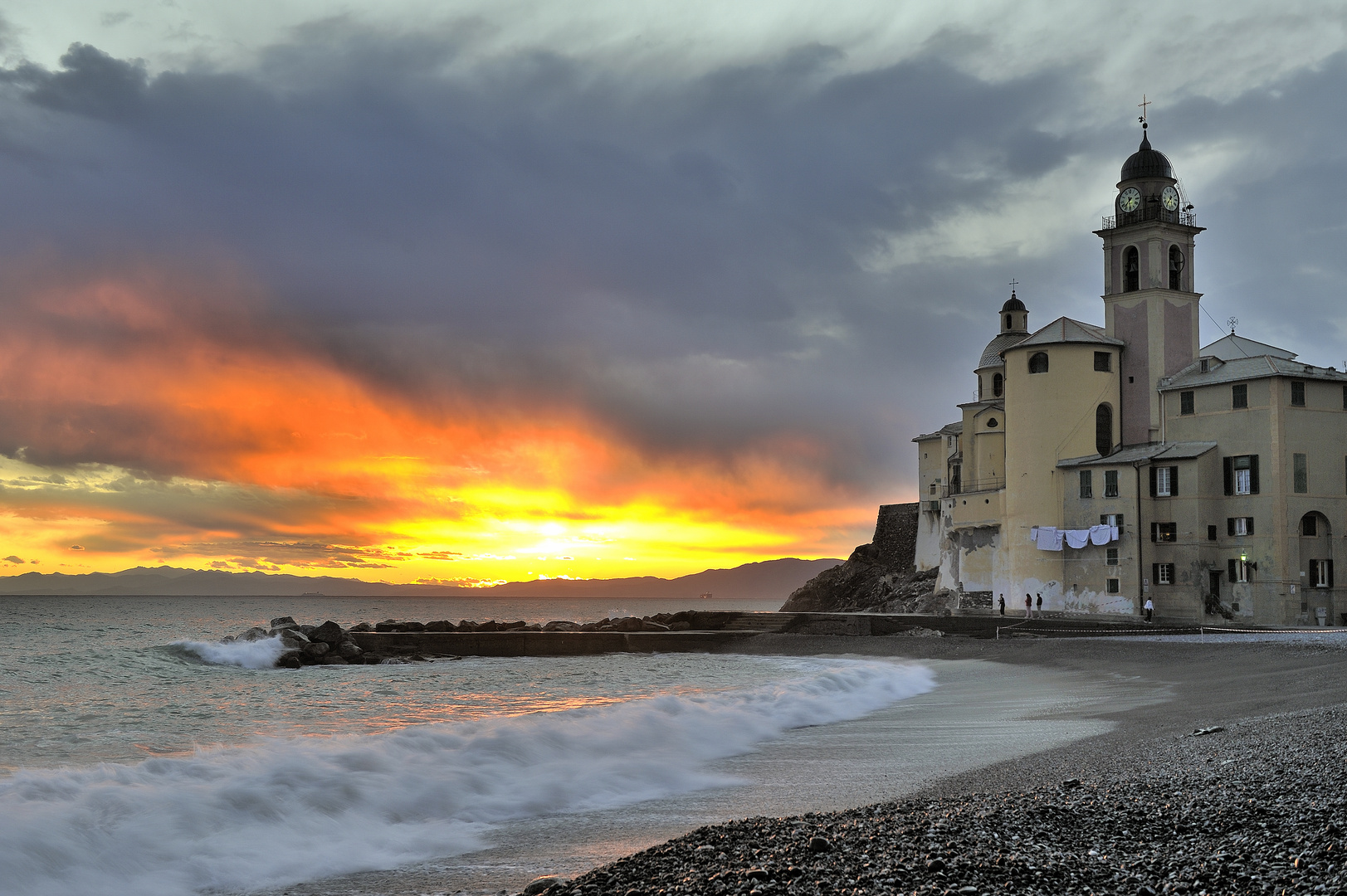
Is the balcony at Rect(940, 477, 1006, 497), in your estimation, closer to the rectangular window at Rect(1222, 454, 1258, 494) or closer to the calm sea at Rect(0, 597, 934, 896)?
the rectangular window at Rect(1222, 454, 1258, 494)

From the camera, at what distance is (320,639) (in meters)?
42.3

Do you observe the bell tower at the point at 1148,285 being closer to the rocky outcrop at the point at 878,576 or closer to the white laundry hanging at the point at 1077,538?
the white laundry hanging at the point at 1077,538

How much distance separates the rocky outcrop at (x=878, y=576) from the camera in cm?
6825

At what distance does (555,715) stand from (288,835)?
8.58 meters

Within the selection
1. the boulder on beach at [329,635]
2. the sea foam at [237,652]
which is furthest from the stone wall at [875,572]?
the sea foam at [237,652]

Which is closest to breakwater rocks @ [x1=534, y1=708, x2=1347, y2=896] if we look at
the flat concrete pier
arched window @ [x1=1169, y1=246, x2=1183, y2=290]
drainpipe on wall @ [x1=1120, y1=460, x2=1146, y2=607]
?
drainpipe on wall @ [x1=1120, y1=460, x2=1146, y2=607]

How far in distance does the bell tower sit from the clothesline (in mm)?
5385

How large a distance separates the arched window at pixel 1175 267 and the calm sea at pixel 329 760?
2750 centimetres

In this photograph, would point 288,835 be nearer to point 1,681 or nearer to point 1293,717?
point 1293,717

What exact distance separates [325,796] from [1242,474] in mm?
40960

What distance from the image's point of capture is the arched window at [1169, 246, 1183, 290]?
161ft

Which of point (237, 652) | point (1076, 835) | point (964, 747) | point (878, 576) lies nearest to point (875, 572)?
point (878, 576)

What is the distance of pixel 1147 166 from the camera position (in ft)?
164

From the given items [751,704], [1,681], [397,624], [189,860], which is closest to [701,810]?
[189,860]
